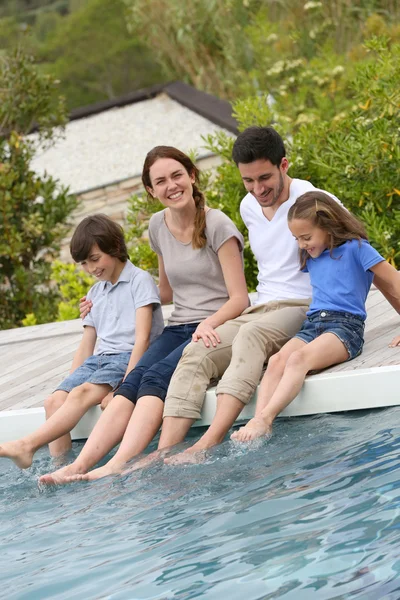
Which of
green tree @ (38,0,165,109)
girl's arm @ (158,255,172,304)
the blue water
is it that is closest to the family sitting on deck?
girl's arm @ (158,255,172,304)

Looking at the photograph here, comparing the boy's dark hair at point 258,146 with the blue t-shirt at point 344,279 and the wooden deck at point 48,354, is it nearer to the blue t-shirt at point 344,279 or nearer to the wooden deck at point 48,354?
the blue t-shirt at point 344,279

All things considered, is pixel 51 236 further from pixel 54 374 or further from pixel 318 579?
pixel 318 579

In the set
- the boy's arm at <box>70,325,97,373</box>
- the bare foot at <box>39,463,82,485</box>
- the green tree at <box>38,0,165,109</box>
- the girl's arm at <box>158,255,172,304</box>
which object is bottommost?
the bare foot at <box>39,463,82,485</box>

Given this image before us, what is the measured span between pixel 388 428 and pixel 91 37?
44.9 m

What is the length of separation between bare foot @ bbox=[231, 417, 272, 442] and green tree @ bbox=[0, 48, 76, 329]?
18.2ft

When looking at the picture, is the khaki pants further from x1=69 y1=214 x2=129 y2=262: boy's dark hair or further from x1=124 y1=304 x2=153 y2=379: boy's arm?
x1=69 y1=214 x2=129 y2=262: boy's dark hair

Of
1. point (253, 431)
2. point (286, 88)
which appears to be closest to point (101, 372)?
point (253, 431)

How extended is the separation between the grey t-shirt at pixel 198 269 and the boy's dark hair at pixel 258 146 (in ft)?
1.23

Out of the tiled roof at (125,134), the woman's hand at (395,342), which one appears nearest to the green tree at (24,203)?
the tiled roof at (125,134)

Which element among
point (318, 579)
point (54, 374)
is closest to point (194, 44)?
point (54, 374)

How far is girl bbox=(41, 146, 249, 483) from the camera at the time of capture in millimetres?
4312

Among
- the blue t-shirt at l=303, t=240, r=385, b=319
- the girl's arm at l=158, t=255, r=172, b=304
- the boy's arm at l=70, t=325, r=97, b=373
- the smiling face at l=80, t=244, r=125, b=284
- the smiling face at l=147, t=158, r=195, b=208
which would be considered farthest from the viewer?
the girl's arm at l=158, t=255, r=172, b=304

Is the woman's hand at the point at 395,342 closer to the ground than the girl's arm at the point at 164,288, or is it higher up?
closer to the ground

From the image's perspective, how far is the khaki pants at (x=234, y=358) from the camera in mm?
4199
